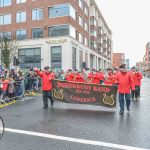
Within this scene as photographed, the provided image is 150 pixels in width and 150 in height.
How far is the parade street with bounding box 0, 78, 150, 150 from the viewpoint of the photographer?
20.6ft

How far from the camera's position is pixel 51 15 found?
42.4 m

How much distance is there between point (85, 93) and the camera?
39.3 ft

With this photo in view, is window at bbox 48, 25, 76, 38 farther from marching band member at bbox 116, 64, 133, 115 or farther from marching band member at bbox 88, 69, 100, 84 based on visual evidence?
marching band member at bbox 116, 64, 133, 115

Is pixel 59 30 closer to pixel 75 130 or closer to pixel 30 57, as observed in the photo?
pixel 30 57

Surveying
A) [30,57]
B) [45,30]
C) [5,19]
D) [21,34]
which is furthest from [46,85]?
[5,19]

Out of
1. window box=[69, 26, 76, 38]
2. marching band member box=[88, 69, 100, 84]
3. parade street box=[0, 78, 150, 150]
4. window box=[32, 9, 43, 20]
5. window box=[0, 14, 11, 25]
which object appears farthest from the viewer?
window box=[0, 14, 11, 25]

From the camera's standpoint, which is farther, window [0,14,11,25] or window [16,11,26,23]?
window [0,14,11,25]

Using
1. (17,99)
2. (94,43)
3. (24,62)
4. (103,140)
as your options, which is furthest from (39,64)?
(103,140)

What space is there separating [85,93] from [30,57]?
32.7 meters

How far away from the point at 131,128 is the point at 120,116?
2008 mm

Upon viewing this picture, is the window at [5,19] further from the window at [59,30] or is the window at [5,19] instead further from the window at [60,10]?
the window at [59,30]

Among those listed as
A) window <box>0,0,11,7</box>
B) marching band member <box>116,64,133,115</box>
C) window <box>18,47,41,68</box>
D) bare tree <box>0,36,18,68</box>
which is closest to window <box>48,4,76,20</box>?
window <box>18,47,41,68</box>

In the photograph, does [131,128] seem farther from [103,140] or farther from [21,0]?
[21,0]

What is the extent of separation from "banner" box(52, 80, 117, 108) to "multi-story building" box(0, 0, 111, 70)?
2780cm
